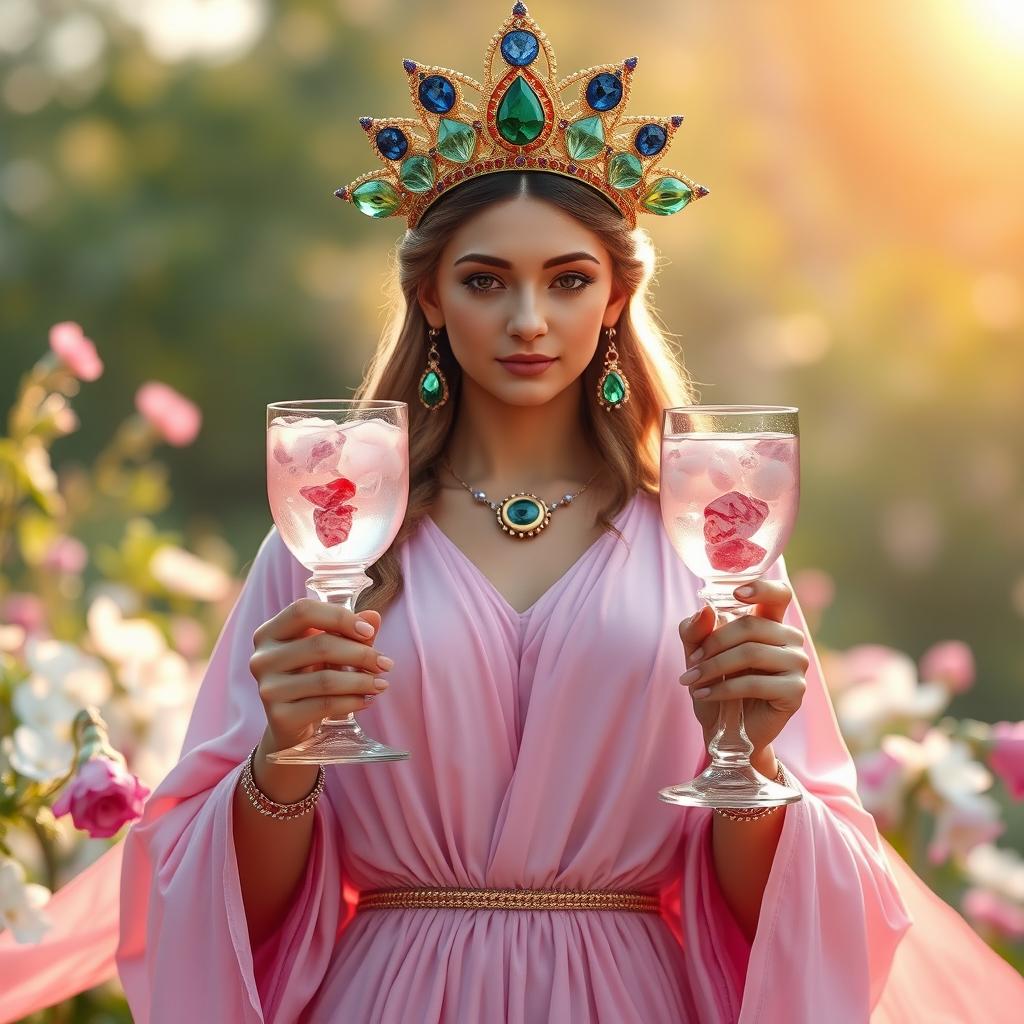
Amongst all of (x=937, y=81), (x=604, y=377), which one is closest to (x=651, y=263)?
(x=604, y=377)

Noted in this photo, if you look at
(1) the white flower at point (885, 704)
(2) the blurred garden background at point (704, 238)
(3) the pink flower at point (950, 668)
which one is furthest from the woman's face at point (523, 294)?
(2) the blurred garden background at point (704, 238)

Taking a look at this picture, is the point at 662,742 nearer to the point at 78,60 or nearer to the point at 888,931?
the point at 888,931

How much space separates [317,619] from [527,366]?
2.39ft

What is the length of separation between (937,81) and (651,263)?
26.6 ft

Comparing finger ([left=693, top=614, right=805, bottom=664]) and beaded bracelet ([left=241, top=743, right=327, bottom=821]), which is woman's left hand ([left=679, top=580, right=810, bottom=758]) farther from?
beaded bracelet ([left=241, top=743, right=327, bottom=821])

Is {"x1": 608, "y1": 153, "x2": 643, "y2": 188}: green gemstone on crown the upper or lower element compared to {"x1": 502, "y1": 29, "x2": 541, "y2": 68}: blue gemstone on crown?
lower

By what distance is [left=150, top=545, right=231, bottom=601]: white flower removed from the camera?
4199mm

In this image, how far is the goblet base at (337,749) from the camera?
2432 millimetres

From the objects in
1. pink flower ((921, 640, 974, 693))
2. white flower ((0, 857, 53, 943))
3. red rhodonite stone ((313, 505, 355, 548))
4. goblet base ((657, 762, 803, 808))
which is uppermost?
red rhodonite stone ((313, 505, 355, 548))

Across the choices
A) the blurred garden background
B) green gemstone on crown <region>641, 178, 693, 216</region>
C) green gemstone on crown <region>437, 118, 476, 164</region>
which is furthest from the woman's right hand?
the blurred garden background

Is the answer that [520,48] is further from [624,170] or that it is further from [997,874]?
[997,874]

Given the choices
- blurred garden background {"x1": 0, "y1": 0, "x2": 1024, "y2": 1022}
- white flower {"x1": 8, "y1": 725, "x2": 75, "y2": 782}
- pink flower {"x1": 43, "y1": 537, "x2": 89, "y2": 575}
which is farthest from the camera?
blurred garden background {"x1": 0, "y1": 0, "x2": 1024, "y2": 1022}

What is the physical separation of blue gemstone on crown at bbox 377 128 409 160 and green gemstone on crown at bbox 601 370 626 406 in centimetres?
59

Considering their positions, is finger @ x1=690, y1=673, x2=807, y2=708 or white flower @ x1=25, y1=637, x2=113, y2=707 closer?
finger @ x1=690, y1=673, x2=807, y2=708
